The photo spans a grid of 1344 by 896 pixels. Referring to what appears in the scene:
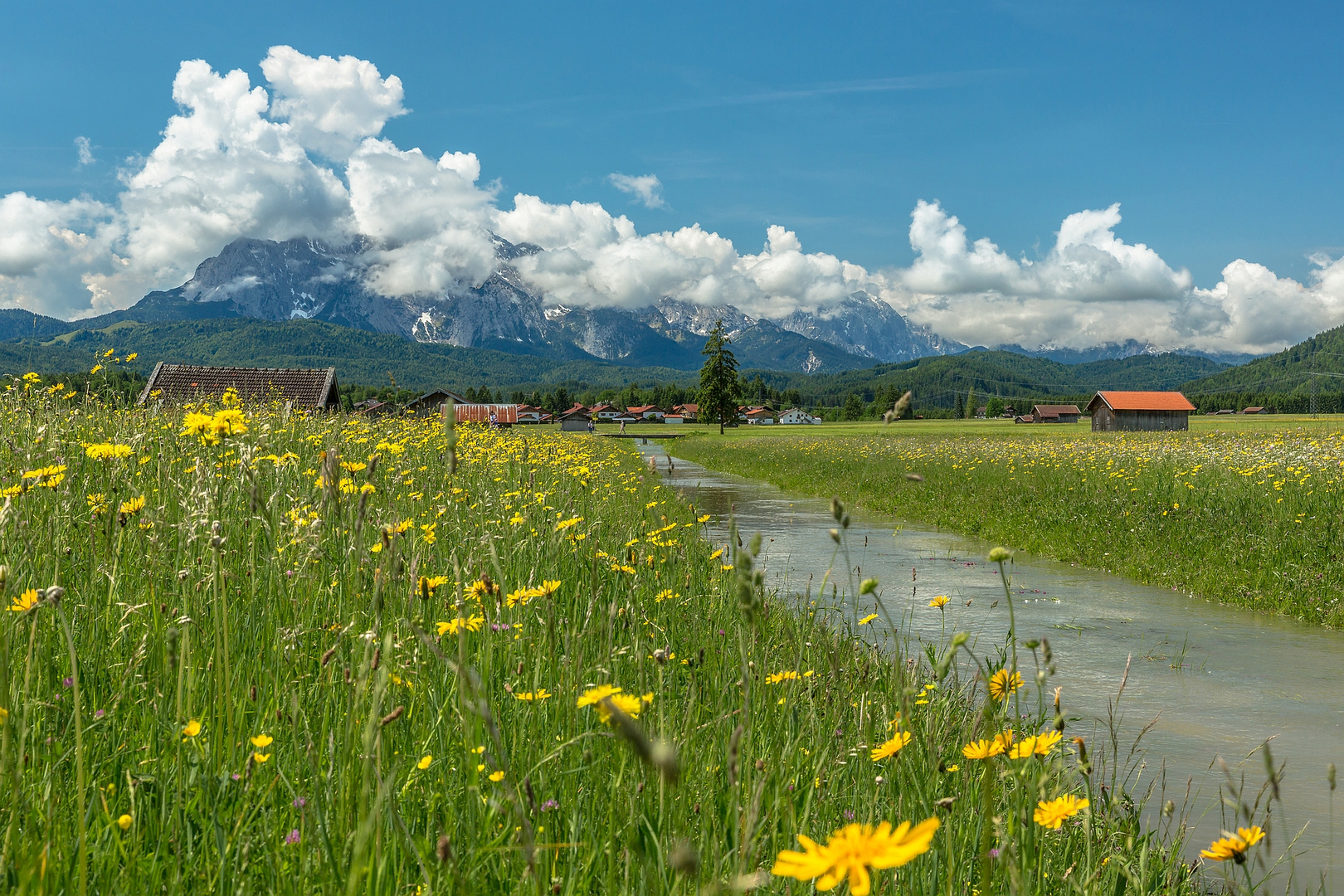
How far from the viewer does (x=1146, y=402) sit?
67.8 meters

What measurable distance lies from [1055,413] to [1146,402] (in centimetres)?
8247

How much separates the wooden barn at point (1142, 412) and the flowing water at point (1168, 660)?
6537 centimetres

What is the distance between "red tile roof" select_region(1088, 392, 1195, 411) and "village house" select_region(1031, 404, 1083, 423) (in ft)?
223

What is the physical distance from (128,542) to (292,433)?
11.4ft

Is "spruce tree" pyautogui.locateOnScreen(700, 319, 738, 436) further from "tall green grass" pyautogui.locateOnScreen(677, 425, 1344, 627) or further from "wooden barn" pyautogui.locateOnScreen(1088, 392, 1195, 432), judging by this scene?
"tall green grass" pyautogui.locateOnScreen(677, 425, 1344, 627)

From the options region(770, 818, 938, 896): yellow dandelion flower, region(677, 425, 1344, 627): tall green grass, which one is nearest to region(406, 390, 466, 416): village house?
region(770, 818, 938, 896): yellow dandelion flower

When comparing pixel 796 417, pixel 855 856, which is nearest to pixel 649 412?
pixel 796 417

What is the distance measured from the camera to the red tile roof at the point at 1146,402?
219 ft

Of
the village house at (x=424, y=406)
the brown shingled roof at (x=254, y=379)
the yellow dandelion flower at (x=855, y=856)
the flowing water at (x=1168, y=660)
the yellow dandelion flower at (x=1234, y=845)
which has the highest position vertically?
the brown shingled roof at (x=254, y=379)

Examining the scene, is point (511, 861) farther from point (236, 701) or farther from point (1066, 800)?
point (1066, 800)

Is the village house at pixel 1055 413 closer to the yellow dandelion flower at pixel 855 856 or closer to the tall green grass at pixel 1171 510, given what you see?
the tall green grass at pixel 1171 510

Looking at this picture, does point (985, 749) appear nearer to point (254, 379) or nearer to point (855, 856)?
point (855, 856)


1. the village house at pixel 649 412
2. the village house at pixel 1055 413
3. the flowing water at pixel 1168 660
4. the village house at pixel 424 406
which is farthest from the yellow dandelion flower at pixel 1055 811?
A: the village house at pixel 649 412

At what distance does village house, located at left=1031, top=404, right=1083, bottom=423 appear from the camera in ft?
457
